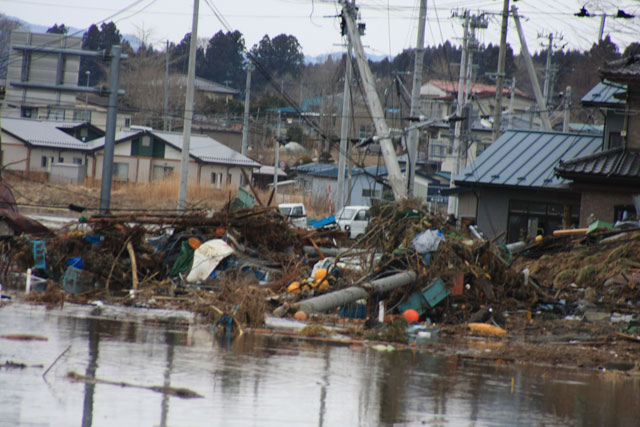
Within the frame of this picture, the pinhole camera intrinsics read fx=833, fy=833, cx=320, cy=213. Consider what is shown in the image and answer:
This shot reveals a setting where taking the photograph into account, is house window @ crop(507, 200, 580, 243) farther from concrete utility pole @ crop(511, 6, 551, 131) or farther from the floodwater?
the floodwater

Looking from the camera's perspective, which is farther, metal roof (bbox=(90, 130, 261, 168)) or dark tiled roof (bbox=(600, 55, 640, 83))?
metal roof (bbox=(90, 130, 261, 168))

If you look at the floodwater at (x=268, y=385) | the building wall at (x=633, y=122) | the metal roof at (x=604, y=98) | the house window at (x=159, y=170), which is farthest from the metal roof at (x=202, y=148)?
the floodwater at (x=268, y=385)

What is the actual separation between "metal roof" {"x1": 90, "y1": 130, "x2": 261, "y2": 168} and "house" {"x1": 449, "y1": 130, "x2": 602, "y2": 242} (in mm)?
32491

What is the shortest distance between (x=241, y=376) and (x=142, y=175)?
186 feet

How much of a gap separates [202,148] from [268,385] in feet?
189

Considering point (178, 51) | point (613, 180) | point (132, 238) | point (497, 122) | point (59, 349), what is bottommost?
point (59, 349)

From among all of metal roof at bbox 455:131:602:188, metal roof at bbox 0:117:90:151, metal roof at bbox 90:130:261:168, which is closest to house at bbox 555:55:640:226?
metal roof at bbox 455:131:602:188

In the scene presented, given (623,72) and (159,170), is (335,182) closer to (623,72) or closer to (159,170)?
(159,170)

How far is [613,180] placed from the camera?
28.3 meters

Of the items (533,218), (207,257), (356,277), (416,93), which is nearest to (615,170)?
(533,218)

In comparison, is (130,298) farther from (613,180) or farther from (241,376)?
Answer: (613,180)

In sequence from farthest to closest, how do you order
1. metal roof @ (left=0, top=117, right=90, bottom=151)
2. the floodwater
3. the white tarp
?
1. metal roof @ (left=0, top=117, right=90, bottom=151)
2. the white tarp
3. the floodwater

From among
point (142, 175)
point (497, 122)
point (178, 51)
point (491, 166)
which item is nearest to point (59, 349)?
point (491, 166)

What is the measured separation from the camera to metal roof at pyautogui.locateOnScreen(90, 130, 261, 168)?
64.8 meters
